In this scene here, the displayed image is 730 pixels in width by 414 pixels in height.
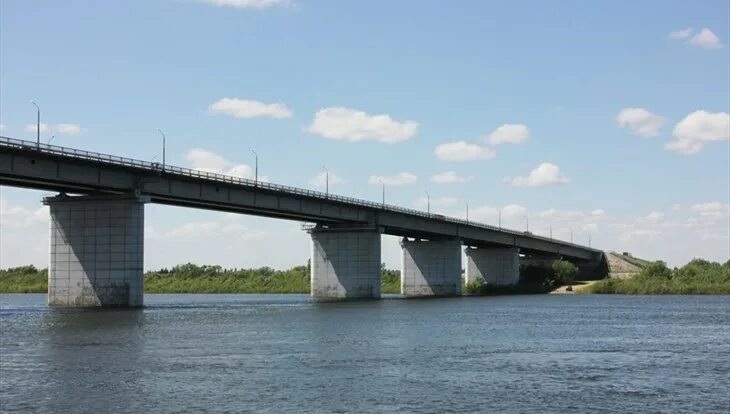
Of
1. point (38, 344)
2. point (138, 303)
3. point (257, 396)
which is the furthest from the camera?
point (138, 303)

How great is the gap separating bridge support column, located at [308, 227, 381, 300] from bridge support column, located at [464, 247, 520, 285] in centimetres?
4922

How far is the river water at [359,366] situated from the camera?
3175 cm

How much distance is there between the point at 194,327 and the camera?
222 ft

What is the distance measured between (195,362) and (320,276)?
90714 mm

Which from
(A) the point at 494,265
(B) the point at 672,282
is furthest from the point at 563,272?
(B) the point at 672,282

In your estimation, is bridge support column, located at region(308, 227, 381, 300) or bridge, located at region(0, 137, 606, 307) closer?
bridge, located at region(0, 137, 606, 307)

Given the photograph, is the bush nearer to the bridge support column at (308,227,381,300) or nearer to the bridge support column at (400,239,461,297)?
the bridge support column at (400,239,461,297)

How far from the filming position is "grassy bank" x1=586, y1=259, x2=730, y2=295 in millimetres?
160750

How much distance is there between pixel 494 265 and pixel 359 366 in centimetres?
13826

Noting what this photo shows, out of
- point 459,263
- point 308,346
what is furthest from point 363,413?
point 459,263

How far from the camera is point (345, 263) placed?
5207 inches

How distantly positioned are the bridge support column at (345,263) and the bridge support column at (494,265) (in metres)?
49.2

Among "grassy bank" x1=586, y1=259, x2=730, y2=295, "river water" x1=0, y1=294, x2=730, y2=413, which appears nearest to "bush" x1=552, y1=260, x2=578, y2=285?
"grassy bank" x1=586, y1=259, x2=730, y2=295

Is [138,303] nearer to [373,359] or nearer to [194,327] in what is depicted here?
[194,327]
